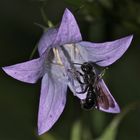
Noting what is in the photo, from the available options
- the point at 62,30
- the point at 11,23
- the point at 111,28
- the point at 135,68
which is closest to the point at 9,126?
the point at 11,23

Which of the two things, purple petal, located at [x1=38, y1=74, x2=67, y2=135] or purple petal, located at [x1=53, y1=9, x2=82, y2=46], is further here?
purple petal, located at [x1=38, y1=74, x2=67, y2=135]

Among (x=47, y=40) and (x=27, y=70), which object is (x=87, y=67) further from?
(x=27, y=70)

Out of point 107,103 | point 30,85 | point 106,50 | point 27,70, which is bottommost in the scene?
point 30,85

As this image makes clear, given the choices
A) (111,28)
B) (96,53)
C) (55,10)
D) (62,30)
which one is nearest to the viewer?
(62,30)

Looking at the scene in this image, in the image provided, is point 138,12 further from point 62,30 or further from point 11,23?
point 11,23

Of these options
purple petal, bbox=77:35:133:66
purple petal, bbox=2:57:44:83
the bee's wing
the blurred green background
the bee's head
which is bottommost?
the blurred green background

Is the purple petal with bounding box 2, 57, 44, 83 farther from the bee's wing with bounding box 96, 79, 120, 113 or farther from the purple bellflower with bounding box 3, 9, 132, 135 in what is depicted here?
the bee's wing with bounding box 96, 79, 120, 113

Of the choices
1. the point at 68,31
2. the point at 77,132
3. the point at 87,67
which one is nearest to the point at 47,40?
the point at 68,31

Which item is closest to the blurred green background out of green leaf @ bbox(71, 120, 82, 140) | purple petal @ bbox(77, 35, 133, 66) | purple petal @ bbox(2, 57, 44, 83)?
green leaf @ bbox(71, 120, 82, 140)
